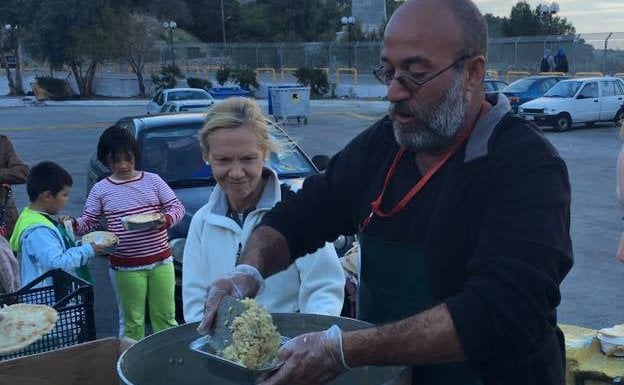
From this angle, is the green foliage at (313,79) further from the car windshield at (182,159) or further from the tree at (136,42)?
the car windshield at (182,159)

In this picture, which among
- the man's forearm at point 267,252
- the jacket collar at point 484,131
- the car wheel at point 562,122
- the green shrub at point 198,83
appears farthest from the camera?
the green shrub at point 198,83

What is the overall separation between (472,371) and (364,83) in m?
40.2

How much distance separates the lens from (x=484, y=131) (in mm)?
1820

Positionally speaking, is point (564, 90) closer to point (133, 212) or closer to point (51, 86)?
point (133, 212)

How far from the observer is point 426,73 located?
1.78 meters

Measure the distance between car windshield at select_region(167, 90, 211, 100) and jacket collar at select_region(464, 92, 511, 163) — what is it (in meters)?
23.7

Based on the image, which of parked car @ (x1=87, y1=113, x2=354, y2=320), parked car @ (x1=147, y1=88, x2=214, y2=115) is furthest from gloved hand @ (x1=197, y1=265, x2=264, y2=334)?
parked car @ (x1=147, y1=88, x2=214, y2=115)

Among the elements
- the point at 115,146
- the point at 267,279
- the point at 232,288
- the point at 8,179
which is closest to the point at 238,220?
the point at 267,279

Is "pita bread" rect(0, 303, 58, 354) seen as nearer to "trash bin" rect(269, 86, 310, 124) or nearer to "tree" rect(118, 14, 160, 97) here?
"trash bin" rect(269, 86, 310, 124)

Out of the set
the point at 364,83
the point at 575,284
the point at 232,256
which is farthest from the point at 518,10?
the point at 232,256

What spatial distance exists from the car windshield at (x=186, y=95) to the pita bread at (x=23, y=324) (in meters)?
22.7

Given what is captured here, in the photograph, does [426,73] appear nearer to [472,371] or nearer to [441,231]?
[441,231]

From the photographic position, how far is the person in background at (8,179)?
18.5 ft

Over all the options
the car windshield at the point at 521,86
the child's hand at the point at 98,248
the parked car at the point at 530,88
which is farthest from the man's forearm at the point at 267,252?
the car windshield at the point at 521,86
